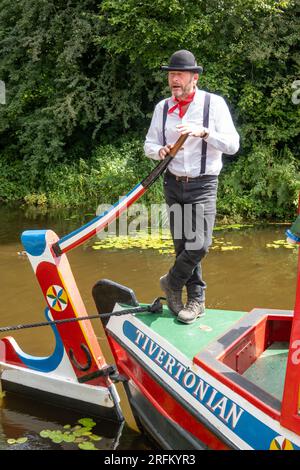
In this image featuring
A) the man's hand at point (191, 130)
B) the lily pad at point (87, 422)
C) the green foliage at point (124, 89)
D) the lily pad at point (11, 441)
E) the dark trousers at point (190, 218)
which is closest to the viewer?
the man's hand at point (191, 130)

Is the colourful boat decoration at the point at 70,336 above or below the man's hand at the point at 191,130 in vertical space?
below

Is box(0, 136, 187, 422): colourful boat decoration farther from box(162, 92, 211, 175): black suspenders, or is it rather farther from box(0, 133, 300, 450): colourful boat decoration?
box(162, 92, 211, 175): black suspenders

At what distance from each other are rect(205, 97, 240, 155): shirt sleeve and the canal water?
2002mm

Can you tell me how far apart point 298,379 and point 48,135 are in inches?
475

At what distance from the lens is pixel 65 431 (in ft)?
13.0

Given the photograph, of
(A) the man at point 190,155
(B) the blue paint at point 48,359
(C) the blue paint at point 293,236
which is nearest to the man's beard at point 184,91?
(A) the man at point 190,155

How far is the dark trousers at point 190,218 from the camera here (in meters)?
3.71

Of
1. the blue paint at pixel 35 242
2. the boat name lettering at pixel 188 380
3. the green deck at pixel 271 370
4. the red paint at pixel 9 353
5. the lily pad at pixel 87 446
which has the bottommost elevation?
the lily pad at pixel 87 446

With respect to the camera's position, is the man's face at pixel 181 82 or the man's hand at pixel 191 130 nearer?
the man's hand at pixel 191 130

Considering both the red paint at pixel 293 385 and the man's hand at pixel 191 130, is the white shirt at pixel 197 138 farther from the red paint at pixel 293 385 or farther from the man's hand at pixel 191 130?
the red paint at pixel 293 385

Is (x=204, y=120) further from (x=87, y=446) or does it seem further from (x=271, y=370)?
(x=87, y=446)

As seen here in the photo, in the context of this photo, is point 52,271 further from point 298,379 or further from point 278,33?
point 278,33

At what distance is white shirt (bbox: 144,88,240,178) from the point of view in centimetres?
351
